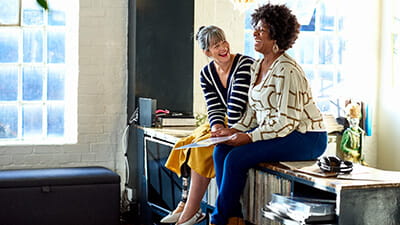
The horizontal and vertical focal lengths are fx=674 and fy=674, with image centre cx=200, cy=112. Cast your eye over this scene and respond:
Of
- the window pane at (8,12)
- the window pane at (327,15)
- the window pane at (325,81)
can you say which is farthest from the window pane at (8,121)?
the window pane at (327,15)

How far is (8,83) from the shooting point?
583 cm

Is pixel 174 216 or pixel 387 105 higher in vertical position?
pixel 387 105

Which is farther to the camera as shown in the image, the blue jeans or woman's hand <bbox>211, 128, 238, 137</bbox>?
woman's hand <bbox>211, 128, 238, 137</bbox>

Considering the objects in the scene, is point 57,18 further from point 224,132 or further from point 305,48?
point 224,132

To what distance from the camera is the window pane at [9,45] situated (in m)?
5.80

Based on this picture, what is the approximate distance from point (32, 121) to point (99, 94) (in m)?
0.63

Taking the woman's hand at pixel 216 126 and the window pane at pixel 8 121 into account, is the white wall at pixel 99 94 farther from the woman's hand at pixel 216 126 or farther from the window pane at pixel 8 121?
the woman's hand at pixel 216 126

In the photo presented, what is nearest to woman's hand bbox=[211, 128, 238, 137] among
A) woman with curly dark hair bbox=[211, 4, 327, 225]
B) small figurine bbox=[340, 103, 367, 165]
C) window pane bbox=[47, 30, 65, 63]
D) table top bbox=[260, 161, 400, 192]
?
woman with curly dark hair bbox=[211, 4, 327, 225]

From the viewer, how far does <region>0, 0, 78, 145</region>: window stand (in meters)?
5.82

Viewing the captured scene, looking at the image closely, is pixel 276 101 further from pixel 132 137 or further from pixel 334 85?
pixel 334 85

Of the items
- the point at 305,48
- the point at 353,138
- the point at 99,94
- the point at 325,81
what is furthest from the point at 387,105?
the point at 99,94

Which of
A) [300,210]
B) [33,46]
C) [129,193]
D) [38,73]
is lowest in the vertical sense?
[129,193]

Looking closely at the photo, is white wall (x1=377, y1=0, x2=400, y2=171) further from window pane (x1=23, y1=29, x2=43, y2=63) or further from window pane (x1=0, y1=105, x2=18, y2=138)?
window pane (x1=0, y1=105, x2=18, y2=138)

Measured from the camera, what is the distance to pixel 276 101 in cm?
350
